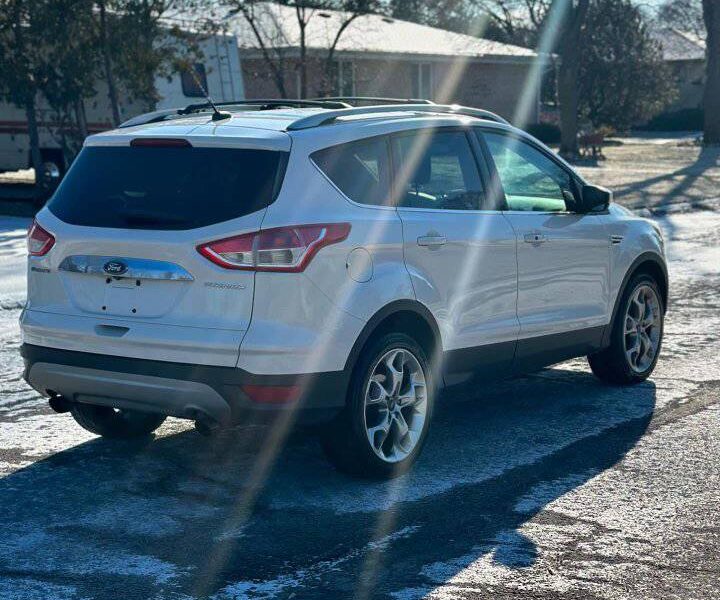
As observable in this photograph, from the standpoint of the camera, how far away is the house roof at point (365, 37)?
34.0m

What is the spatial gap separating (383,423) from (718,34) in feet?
127

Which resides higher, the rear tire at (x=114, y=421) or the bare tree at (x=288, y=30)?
A: the bare tree at (x=288, y=30)

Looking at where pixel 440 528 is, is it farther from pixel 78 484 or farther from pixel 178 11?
pixel 178 11

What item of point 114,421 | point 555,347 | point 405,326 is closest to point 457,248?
point 405,326

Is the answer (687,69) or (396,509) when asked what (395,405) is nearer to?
(396,509)

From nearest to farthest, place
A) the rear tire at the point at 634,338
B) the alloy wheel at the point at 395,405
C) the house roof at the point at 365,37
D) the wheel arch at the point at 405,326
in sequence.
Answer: the wheel arch at the point at 405,326, the alloy wheel at the point at 395,405, the rear tire at the point at 634,338, the house roof at the point at 365,37

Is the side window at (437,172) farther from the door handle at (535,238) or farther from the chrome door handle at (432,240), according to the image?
the door handle at (535,238)

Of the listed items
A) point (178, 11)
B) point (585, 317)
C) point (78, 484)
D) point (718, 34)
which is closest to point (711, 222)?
point (178, 11)

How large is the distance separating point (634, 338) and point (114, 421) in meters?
3.46

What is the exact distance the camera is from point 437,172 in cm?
675

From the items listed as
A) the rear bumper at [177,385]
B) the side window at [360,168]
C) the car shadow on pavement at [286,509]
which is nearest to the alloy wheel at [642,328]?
the car shadow on pavement at [286,509]

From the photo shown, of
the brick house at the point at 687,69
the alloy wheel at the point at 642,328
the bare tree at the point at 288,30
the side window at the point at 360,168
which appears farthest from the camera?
the brick house at the point at 687,69

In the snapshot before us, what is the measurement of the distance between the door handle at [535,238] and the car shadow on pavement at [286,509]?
106 cm

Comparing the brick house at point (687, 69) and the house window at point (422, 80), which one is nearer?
the house window at point (422, 80)
